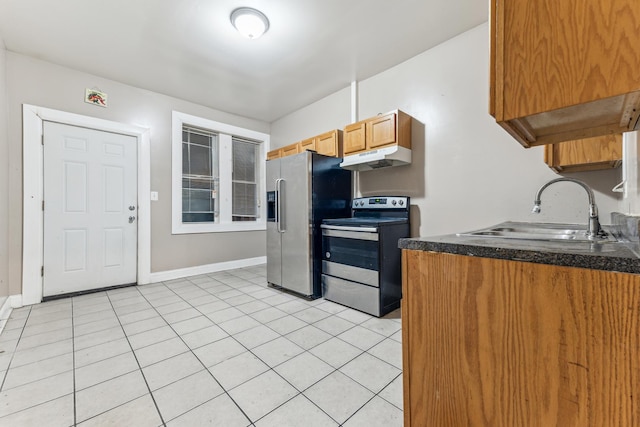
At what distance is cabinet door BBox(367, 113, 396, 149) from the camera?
2.75 metres

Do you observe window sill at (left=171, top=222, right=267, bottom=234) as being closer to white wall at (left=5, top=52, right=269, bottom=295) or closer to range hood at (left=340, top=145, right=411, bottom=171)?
white wall at (left=5, top=52, right=269, bottom=295)

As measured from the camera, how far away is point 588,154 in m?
1.66

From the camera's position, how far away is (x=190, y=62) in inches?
118

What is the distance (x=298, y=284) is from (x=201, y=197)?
229 cm

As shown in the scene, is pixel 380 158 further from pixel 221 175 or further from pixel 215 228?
pixel 215 228

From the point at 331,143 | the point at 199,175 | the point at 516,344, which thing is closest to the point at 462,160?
the point at 331,143

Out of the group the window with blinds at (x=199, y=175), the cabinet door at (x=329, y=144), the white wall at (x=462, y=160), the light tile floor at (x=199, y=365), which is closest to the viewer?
the light tile floor at (x=199, y=365)

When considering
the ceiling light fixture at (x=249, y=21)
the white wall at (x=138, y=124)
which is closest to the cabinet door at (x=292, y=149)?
the white wall at (x=138, y=124)

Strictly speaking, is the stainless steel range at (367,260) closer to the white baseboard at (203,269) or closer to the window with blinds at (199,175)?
the white baseboard at (203,269)

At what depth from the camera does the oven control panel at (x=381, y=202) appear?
2.95 meters

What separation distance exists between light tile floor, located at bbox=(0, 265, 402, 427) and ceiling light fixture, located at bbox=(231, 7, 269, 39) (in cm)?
259

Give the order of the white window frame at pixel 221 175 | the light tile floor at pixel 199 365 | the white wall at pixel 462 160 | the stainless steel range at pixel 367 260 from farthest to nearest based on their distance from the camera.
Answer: the white window frame at pixel 221 175 < the stainless steel range at pixel 367 260 < the white wall at pixel 462 160 < the light tile floor at pixel 199 365

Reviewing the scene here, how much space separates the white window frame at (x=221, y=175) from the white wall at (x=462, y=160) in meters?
2.44

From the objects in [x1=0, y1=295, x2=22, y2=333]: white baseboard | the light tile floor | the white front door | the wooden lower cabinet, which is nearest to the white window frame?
the white front door
